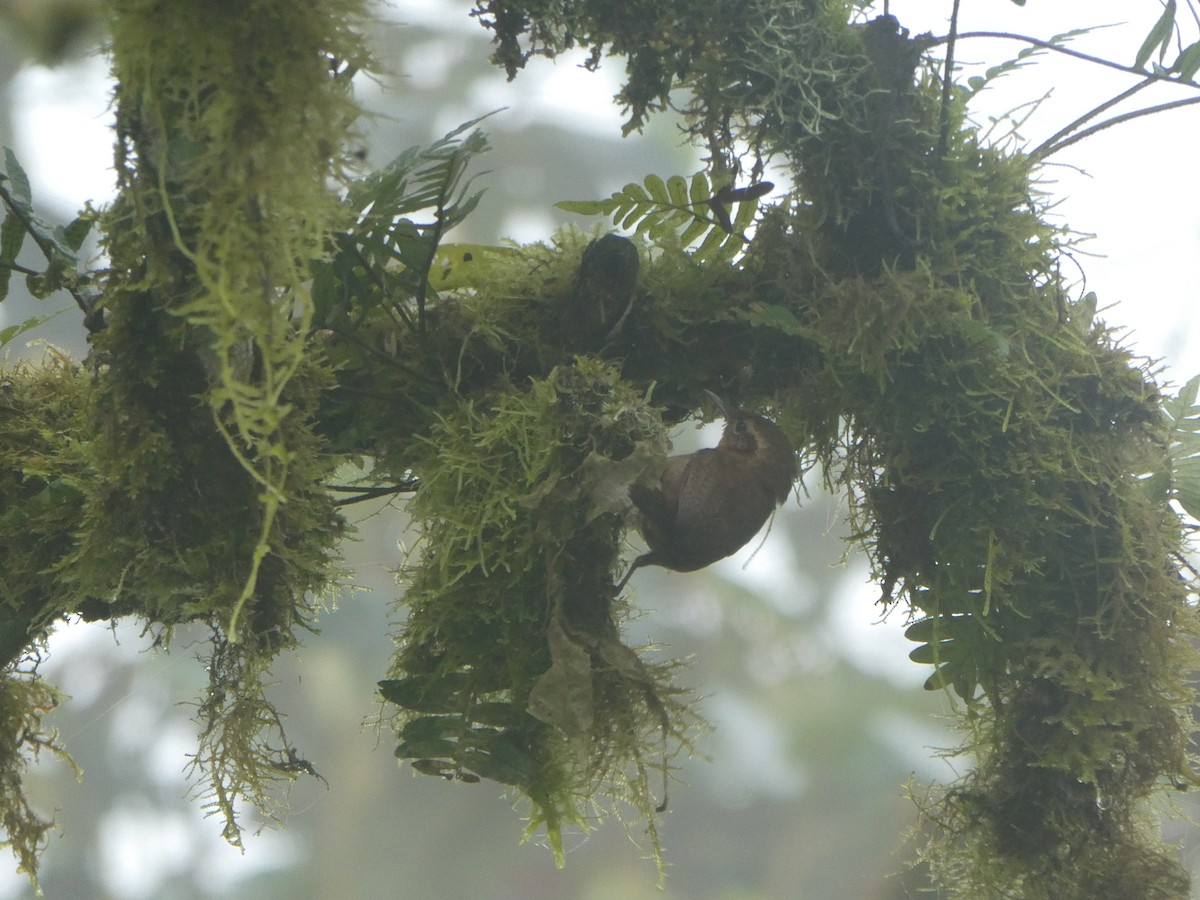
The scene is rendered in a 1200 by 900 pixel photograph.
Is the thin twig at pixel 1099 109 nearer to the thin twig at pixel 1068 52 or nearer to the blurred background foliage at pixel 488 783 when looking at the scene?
the thin twig at pixel 1068 52

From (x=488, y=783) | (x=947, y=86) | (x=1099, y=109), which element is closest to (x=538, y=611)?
(x=947, y=86)

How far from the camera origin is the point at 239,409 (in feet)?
1.98

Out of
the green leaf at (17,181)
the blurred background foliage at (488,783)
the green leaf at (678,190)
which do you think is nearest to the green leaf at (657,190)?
the green leaf at (678,190)

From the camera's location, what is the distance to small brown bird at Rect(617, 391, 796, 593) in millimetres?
919

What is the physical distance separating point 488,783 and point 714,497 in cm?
221

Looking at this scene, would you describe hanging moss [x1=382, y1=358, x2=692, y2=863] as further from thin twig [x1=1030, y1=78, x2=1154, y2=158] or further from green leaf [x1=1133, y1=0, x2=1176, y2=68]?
green leaf [x1=1133, y1=0, x2=1176, y2=68]

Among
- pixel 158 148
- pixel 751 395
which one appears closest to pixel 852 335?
pixel 751 395

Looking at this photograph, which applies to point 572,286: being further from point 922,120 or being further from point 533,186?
point 533,186

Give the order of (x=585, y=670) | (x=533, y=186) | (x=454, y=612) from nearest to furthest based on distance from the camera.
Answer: (x=585, y=670) < (x=454, y=612) < (x=533, y=186)

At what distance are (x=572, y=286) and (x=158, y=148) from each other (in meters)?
0.48

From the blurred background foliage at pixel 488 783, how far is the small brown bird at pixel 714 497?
5.37 ft

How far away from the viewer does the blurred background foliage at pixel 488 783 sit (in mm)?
2604

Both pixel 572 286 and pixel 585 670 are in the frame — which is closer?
pixel 585 670

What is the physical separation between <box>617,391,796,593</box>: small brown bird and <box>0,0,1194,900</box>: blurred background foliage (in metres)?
1.64
